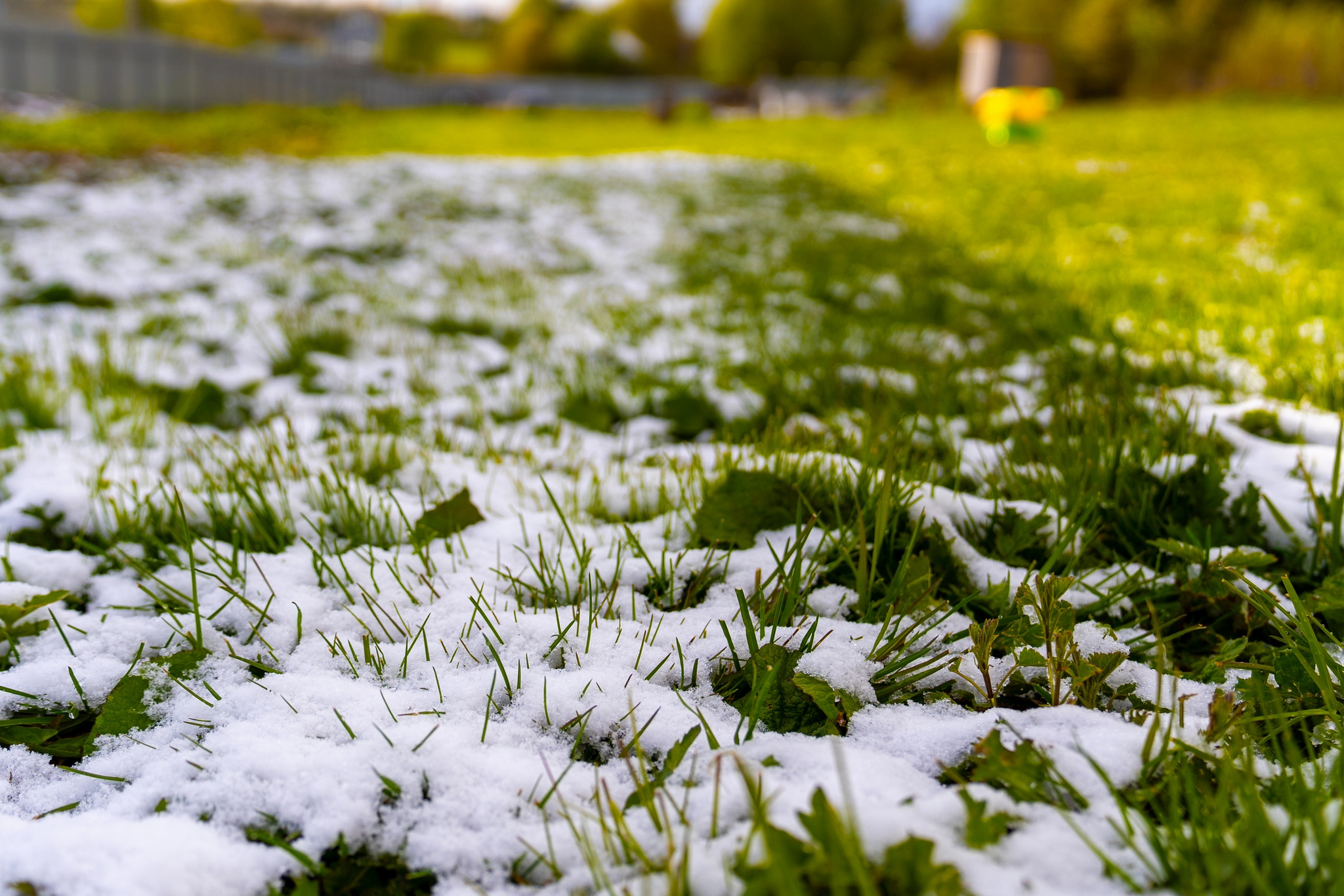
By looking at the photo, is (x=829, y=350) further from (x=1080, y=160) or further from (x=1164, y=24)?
(x=1164, y=24)

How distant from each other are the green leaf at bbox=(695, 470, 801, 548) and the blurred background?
1753cm

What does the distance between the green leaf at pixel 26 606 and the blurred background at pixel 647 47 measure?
57.7 ft

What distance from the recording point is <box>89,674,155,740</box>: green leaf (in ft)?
3.19

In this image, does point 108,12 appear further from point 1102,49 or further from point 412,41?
point 1102,49

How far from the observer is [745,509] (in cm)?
141

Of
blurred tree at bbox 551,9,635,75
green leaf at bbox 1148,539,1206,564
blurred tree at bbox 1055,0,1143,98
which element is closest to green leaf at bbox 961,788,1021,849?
green leaf at bbox 1148,539,1206,564

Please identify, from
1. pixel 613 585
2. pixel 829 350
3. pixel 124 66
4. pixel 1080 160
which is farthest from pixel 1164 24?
pixel 613 585

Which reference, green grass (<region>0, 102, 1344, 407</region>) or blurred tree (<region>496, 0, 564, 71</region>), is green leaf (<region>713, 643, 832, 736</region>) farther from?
blurred tree (<region>496, 0, 564, 71</region>)

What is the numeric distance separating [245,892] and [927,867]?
0.64m

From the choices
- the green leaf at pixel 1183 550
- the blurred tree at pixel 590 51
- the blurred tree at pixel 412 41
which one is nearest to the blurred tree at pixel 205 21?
the blurred tree at pixel 412 41

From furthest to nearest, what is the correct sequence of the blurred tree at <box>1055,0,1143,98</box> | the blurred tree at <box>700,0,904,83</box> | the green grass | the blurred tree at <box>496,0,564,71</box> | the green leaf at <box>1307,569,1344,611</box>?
the blurred tree at <box>496,0,564,71</box> < the blurred tree at <box>700,0,904,83</box> < the blurred tree at <box>1055,0,1143,98</box> < the green grass < the green leaf at <box>1307,569,1344,611</box>

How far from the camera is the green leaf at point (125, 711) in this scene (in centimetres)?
97

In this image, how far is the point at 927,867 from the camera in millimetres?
690

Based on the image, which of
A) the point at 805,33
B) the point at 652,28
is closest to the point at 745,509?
the point at 805,33
